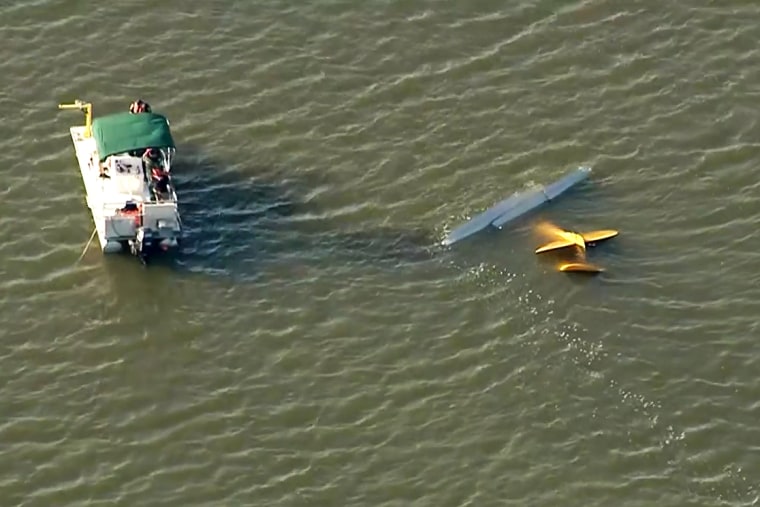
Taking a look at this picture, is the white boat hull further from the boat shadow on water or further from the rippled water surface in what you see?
the boat shadow on water

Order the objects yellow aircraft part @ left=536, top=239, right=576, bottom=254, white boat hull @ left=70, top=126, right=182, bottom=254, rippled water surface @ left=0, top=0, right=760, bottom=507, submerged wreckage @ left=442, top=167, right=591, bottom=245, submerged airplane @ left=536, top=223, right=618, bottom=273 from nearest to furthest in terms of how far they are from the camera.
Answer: rippled water surface @ left=0, top=0, right=760, bottom=507 < white boat hull @ left=70, top=126, right=182, bottom=254 < submerged airplane @ left=536, top=223, right=618, bottom=273 < yellow aircraft part @ left=536, top=239, right=576, bottom=254 < submerged wreckage @ left=442, top=167, right=591, bottom=245

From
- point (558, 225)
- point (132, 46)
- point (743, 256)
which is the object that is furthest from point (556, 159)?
point (132, 46)

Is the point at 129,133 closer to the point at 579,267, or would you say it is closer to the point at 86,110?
the point at 86,110

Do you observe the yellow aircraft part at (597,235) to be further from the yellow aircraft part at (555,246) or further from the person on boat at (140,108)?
the person on boat at (140,108)

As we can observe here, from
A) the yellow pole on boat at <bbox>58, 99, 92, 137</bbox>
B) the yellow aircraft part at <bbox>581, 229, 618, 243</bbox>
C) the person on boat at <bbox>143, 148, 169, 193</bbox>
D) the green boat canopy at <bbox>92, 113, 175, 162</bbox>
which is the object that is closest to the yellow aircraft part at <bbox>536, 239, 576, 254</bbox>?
the yellow aircraft part at <bbox>581, 229, 618, 243</bbox>

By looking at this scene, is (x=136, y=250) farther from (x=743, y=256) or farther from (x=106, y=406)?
(x=743, y=256)
